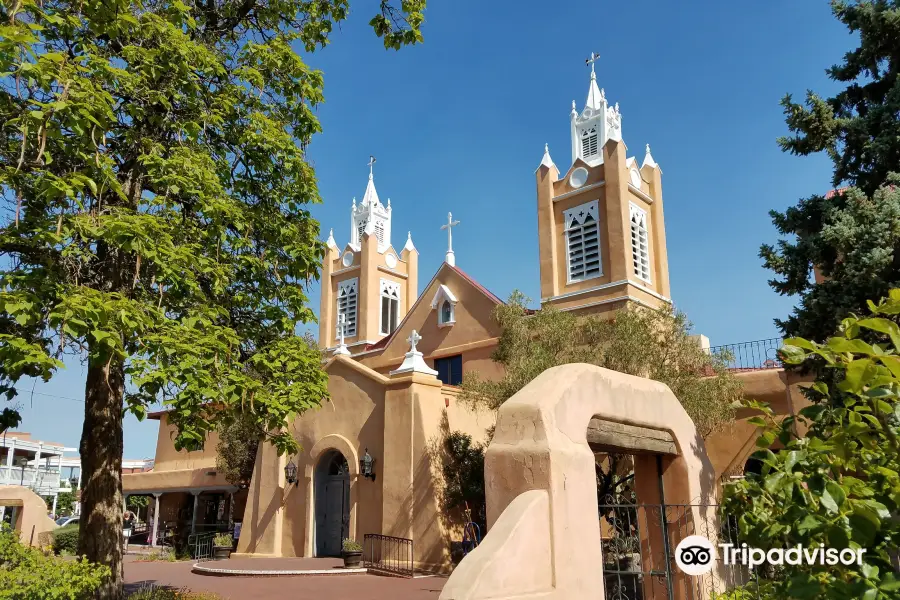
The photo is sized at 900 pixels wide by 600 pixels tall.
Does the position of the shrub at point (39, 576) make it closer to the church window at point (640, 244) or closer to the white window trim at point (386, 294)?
the church window at point (640, 244)

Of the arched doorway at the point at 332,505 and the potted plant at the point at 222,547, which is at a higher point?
the arched doorway at the point at 332,505

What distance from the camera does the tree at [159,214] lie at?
6.86 metres

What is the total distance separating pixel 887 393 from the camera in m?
2.27

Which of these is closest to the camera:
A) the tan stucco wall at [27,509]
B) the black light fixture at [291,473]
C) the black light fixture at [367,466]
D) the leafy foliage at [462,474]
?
the leafy foliage at [462,474]

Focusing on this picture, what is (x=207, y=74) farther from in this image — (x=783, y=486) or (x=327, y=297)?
(x=327, y=297)

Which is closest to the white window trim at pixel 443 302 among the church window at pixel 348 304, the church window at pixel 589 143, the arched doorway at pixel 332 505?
the arched doorway at pixel 332 505

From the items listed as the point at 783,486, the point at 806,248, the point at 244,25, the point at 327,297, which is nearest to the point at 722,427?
the point at 806,248

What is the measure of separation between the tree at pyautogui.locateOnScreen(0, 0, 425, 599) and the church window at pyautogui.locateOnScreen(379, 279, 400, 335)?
857 inches

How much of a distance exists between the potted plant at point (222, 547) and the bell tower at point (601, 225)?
12810 mm

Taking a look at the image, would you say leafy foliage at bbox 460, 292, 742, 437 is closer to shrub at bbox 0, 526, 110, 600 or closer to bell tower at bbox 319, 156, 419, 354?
shrub at bbox 0, 526, 110, 600

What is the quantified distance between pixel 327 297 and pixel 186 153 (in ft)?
81.8

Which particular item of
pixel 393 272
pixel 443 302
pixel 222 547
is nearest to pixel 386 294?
pixel 393 272

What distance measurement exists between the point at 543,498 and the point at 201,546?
2100cm

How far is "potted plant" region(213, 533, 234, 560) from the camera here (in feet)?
70.0
